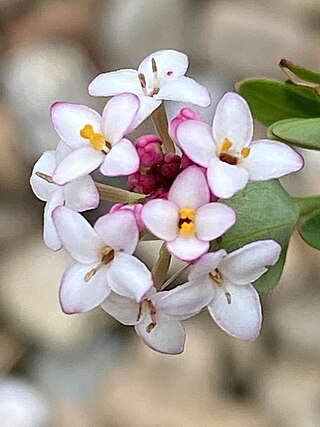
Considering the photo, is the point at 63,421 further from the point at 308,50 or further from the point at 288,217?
the point at 288,217

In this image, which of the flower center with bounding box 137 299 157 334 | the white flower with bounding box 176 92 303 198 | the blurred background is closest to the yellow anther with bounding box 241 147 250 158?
the white flower with bounding box 176 92 303 198

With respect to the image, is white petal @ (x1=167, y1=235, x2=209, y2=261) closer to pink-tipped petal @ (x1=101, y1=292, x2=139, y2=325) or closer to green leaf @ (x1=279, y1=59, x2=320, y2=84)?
pink-tipped petal @ (x1=101, y1=292, x2=139, y2=325)

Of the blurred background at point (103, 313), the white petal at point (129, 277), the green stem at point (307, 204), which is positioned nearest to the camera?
the white petal at point (129, 277)

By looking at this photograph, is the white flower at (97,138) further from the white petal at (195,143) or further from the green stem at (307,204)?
the green stem at (307,204)

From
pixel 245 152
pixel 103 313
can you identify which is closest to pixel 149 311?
pixel 245 152

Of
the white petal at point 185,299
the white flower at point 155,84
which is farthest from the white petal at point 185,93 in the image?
the white petal at point 185,299

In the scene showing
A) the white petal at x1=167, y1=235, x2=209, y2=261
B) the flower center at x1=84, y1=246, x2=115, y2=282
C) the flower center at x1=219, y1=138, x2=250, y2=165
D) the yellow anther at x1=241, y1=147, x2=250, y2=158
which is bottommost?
the flower center at x1=84, y1=246, x2=115, y2=282
